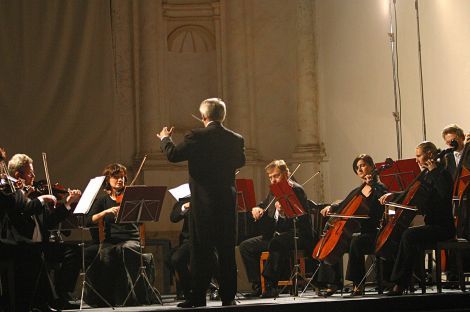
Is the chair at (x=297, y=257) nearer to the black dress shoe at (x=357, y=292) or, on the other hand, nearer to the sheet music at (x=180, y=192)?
the black dress shoe at (x=357, y=292)

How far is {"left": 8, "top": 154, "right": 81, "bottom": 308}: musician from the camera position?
745cm

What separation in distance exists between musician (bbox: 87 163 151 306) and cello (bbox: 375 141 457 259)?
222 cm

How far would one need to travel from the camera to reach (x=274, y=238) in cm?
914

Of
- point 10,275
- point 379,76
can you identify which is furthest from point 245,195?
point 379,76

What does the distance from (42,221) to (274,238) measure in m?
2.30

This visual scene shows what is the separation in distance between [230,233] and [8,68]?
190 inches

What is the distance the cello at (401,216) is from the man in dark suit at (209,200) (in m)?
1.47

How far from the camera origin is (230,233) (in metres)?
7.34

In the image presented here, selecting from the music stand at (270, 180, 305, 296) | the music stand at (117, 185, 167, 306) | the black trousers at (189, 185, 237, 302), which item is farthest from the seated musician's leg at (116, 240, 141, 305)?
the black trousers at (189, 185, 237, 302)

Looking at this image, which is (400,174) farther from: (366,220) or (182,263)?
(182,263)

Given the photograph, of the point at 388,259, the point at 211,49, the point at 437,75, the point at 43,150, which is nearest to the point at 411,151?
the point at 437,75

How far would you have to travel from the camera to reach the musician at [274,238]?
9086 mm

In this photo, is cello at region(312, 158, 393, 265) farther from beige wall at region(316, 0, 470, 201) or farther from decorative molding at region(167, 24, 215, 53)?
decorative molding at region(167, 24, 215, 53)

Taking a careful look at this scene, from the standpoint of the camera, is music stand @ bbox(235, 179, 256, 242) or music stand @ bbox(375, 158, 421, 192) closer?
music stand @ bbox(375, 158, 421, 192)
